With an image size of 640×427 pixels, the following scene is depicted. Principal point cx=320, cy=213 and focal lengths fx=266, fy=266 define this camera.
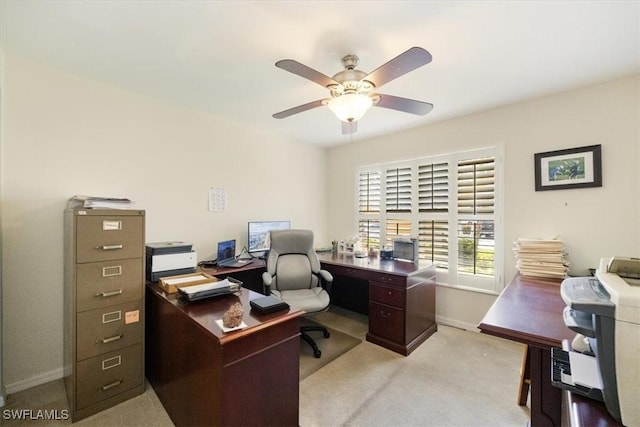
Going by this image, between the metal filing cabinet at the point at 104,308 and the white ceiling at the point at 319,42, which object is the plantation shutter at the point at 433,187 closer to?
the white ceiling at the point at 319,42

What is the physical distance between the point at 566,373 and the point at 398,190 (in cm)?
278

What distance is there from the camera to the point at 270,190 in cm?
363

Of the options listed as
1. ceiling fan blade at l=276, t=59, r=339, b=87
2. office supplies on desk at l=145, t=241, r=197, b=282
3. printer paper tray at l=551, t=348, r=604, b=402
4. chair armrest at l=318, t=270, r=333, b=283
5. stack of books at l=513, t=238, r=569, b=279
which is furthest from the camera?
chair armrest at l=318, t=270, r=333, b=283

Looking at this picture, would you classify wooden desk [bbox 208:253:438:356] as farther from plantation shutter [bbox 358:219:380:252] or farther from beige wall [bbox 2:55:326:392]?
beige wall [bbox 2:55:326:392]

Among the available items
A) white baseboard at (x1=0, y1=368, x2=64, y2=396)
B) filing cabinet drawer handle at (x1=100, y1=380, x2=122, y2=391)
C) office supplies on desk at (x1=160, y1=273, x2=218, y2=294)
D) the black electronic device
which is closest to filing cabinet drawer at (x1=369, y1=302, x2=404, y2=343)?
the black electronic device

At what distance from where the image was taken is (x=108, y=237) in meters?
1.82

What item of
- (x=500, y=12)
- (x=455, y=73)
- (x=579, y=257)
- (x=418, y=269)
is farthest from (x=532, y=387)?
(x=455, y=73)

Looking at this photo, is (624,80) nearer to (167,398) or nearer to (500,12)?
(500,12)

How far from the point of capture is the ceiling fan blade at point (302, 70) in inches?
55.4

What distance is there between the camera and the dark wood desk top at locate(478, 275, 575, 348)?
1.16m

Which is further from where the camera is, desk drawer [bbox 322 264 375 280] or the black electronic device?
desk drawer [bbox 322 264 375 280]

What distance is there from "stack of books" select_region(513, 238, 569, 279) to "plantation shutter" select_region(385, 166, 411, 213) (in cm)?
132

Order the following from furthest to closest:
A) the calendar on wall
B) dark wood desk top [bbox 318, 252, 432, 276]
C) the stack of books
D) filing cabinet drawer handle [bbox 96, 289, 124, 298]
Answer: the calendar on wall → dark wood desk top [bbox 318, 252, 432, 276] → the stack of books → filing cabinet drawer handle [bbox 96, 289, 124, 298]

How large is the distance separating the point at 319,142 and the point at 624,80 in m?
3.15
